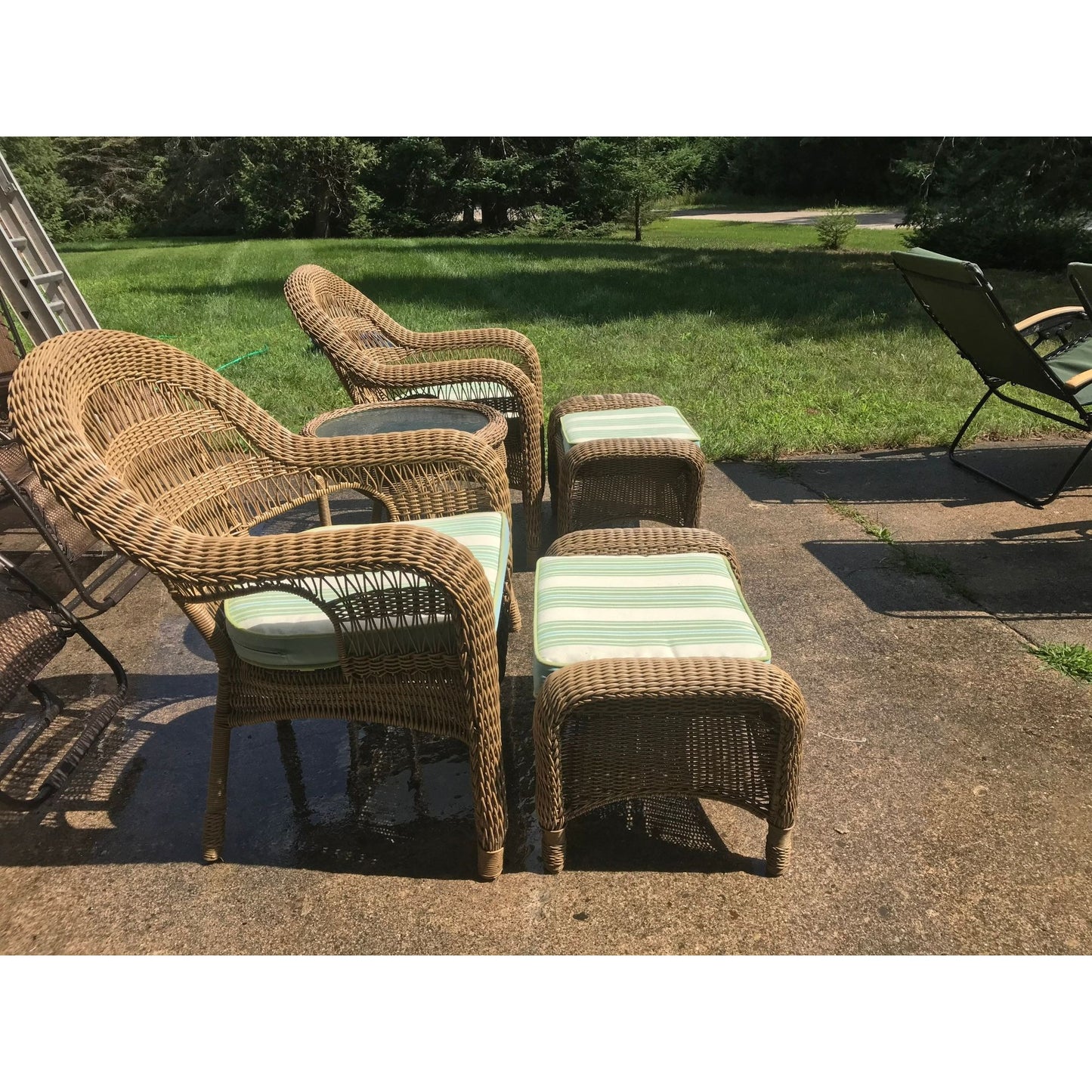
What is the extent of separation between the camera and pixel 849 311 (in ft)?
27.3

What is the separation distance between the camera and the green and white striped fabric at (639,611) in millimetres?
1923

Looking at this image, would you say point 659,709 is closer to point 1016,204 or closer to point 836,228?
point 1016,204

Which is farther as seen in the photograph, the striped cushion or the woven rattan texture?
the striped cushion

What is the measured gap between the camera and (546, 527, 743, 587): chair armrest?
7.93ft

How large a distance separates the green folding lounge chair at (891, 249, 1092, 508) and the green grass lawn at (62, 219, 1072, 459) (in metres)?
0.63

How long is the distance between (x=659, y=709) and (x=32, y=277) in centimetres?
438

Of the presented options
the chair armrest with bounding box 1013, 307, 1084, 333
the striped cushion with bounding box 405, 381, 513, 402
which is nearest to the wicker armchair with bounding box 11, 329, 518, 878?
the striped cushion with bounding box 405, 381, 513, 402

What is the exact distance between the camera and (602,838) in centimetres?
208

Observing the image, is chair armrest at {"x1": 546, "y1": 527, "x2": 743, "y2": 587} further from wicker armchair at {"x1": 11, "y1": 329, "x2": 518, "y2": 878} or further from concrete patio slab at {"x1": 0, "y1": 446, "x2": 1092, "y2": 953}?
concrete patio slab at {"x1": 0, "y1": 446, "x2": 1092, "y2": 953}

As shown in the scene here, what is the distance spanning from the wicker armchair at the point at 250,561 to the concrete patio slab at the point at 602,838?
18 cm

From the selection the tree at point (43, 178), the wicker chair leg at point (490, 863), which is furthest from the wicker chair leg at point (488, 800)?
the tree at point (43, 178)

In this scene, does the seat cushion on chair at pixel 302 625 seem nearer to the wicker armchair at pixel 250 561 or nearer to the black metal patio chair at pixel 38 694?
the wicker armchair at pixel 250 561

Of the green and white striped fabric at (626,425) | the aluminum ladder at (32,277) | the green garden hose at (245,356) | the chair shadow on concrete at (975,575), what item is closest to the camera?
the chair shadow on concrete at (975,575)

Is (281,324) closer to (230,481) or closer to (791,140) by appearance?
(230,481)
